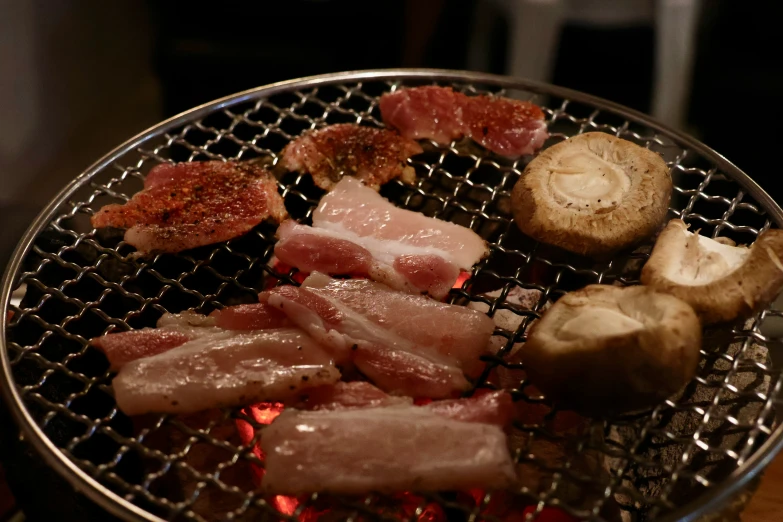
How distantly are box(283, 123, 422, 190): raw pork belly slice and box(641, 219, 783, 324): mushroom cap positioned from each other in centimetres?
115

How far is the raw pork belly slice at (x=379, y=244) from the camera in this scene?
2.70m

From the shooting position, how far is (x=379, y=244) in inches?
111

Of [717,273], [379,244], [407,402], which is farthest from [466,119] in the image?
[407,402]

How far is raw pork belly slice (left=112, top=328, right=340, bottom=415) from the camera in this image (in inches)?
89.7

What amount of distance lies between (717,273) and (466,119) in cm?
132

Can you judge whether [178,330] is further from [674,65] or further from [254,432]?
[674,65]

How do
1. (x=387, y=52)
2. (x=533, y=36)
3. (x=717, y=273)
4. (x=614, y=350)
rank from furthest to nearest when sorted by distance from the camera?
1. (x=387, y=52)
2. (x=533, y=36)
3. (x=717, y=273)
4. (x=614, y=350)

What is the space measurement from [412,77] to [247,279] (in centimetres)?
128

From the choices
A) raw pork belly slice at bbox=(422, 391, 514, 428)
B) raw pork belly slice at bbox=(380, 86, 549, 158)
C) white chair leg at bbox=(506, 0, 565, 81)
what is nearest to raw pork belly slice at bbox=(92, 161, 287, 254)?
raw pork belly slice at bbox=(380, 86, 549, 158)

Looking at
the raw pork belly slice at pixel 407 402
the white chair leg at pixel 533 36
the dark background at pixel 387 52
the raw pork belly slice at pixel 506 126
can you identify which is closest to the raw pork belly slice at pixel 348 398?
the raw pork belly slice at pixel 407 402

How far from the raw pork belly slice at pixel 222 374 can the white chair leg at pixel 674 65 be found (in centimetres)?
378

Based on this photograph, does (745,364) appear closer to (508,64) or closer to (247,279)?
(247,279)

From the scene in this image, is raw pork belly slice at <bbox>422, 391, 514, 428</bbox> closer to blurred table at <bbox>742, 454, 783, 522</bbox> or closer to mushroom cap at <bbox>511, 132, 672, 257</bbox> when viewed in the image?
mushroom cap at <bbox>511, 132, 672, 257</bbox>

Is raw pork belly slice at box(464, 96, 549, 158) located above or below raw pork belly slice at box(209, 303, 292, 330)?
above
